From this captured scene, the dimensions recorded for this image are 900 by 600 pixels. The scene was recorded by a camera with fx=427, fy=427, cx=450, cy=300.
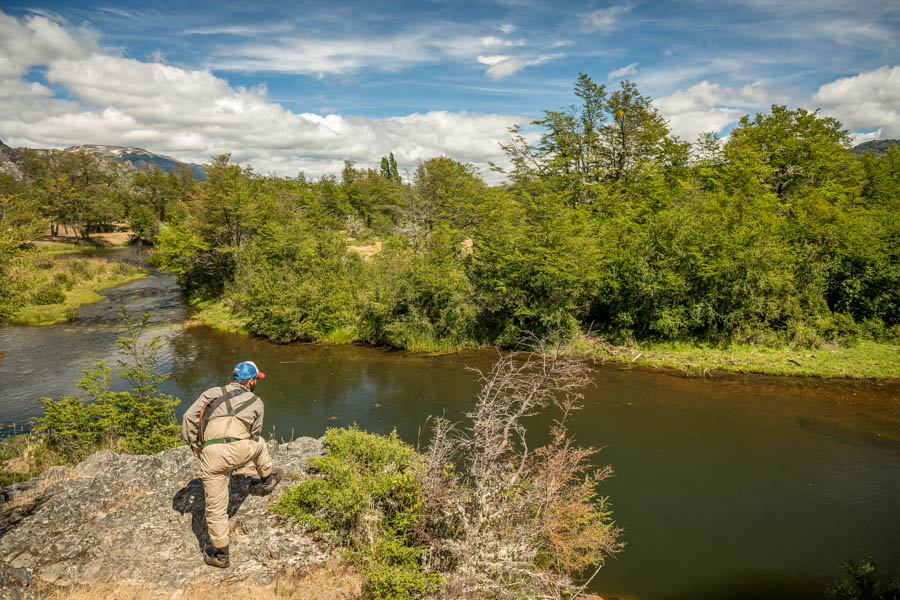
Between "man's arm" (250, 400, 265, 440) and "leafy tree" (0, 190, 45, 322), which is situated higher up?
"leafy tree" (0, 190, 45, 322)

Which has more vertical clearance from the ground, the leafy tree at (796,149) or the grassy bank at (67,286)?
the leafy tree at (796,149)

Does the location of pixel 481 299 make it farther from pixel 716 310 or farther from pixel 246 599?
pixel 246 599

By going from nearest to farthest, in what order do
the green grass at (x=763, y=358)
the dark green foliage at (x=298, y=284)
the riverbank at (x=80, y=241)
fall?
the green grass at (x=763, y=358)
the dark green foliage at (x=298, y=284)
the riverbank at (x=80, y=241)

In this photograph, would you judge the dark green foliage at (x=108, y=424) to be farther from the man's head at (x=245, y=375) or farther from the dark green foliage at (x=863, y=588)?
the dark green foliage at (x=863, y=588)

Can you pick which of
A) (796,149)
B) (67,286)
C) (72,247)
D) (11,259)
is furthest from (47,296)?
(796,149)

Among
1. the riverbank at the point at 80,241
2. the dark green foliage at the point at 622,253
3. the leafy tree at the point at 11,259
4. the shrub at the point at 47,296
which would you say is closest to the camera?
the leafy tree at the point at 11,259

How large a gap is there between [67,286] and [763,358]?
4435cm

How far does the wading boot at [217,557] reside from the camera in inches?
220

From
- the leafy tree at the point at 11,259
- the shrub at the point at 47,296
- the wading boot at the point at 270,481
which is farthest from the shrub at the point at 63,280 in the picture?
the wading boot at the point at 270,481

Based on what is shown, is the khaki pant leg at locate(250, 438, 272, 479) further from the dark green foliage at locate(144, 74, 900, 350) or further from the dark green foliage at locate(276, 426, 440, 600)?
the dark green foliage at locate(144, 74, 900, 350)

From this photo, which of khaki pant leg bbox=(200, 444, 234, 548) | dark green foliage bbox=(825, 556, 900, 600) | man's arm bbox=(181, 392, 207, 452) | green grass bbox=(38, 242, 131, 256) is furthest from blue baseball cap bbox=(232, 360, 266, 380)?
green grass bbox=(38, 242, 131, 256)

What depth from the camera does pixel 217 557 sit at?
18.4ft

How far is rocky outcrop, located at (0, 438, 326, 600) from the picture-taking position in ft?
17.6

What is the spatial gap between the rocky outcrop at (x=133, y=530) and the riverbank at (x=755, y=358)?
12.7 m
